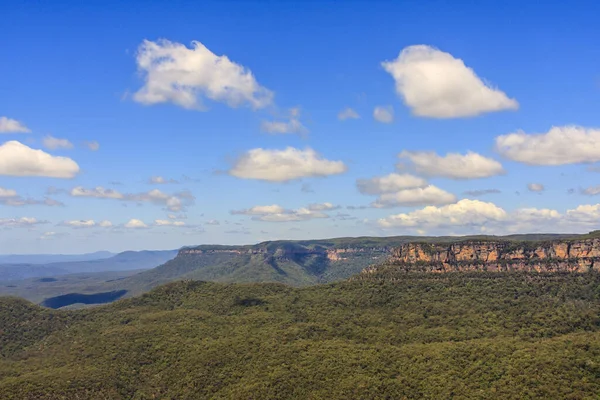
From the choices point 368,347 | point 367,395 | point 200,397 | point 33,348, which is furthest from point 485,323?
point 33,348

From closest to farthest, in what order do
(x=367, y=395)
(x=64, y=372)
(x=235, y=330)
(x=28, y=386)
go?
1. (x=367, y=395)
2. (x=28, y=386)
3. (x=64, y=372)
4. (x=235, y=330)

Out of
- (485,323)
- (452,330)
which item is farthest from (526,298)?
(452,330)

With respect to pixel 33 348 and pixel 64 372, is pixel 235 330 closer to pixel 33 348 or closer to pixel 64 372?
pixel 64 372

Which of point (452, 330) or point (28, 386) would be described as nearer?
point (28, 386)

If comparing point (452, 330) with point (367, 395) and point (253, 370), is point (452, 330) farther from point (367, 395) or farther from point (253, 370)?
point (253, 370)

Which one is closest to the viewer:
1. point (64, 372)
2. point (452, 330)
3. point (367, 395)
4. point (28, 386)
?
point (367, 395)

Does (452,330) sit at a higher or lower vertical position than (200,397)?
higher
